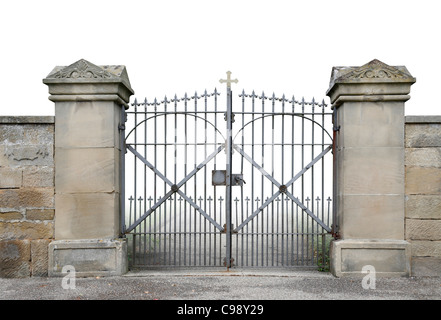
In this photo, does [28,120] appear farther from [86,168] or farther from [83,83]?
[86,168]

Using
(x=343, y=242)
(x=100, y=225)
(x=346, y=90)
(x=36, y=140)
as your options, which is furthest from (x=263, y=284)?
(x=36, y=140)

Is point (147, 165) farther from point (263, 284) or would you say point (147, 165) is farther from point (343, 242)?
point (343, 242)

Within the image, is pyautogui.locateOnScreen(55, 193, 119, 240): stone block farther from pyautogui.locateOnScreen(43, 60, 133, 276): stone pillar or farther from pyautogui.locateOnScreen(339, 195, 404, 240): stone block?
pyautogui.locateOnScreen(339, 195, 404, 240): stone block

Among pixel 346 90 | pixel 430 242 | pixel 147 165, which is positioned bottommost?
pixel 430 242

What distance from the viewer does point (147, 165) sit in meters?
7.19

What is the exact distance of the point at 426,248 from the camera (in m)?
6.83

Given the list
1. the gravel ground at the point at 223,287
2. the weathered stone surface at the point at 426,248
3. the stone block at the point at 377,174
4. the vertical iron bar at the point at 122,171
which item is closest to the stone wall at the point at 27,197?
the gravel ground at the point at 223,287

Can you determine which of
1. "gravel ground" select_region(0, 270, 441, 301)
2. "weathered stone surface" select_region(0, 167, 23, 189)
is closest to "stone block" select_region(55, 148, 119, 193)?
"weathered stone surface" select_region(0, 167, 23, 189)

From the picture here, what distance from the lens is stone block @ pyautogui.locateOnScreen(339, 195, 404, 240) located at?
6.77 metres

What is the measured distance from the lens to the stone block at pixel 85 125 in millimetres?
6801

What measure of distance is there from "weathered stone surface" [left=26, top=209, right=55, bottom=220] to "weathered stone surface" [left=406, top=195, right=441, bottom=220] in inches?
192

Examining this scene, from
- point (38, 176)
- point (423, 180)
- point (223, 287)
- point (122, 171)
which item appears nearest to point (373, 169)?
point (423, 180)

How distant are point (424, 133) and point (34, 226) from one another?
5.51 m

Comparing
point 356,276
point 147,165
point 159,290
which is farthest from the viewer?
point 147,165
